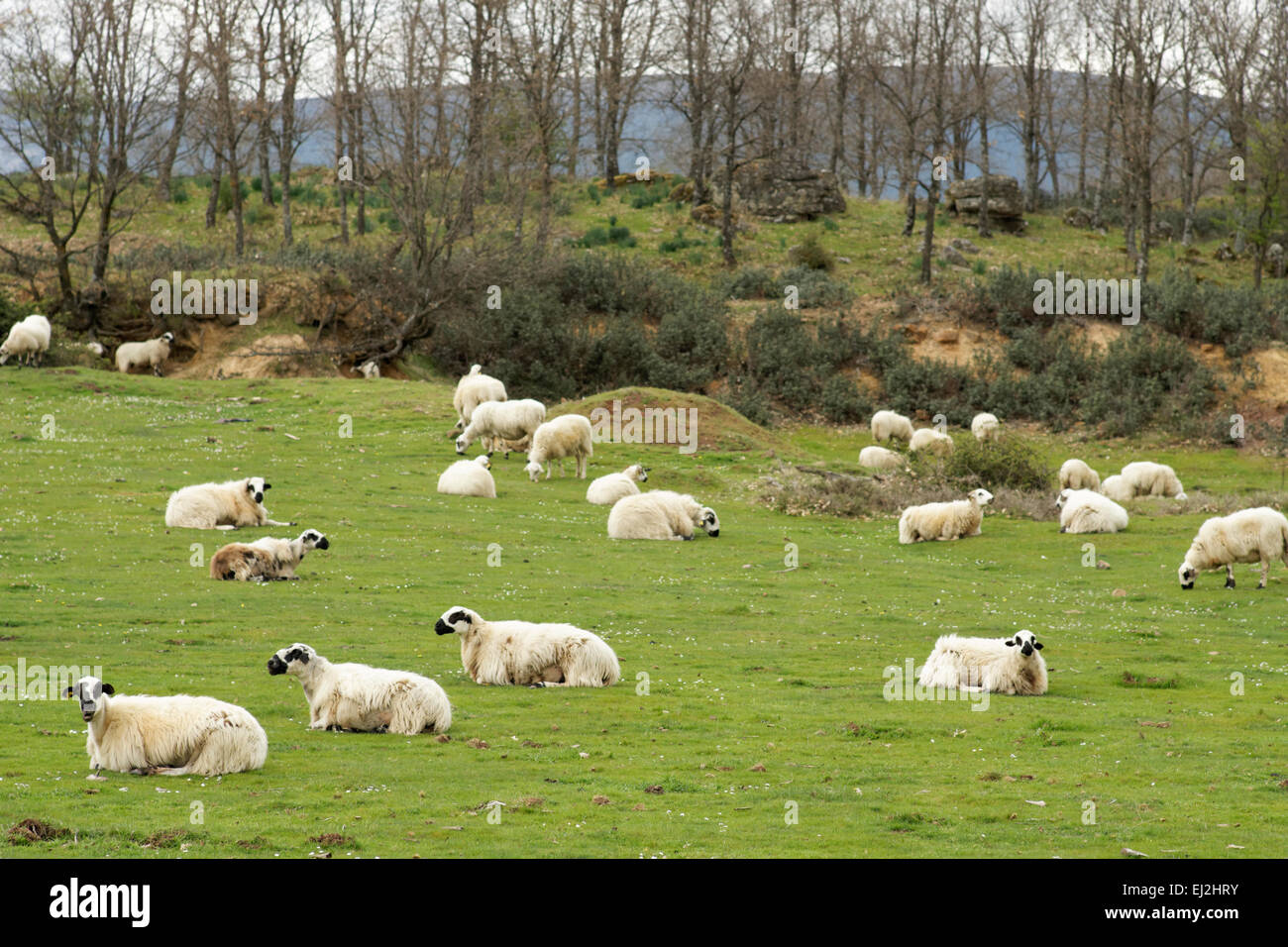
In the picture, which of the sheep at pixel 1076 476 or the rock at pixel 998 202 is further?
the rock at pixel 998 202

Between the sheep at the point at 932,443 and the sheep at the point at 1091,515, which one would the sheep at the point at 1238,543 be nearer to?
the sheep at the point at 1091,515

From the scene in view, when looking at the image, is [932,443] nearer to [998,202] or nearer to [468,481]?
[468,481]

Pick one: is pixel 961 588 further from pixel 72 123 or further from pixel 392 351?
pixel 72 123

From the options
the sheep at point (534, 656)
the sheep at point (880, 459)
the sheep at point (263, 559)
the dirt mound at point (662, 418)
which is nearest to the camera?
the sheep at point (534, 656)

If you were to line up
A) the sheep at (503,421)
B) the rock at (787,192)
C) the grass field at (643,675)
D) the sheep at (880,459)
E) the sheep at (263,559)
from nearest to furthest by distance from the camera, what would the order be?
1. the grass field at (643,675)
2. the sheep at (263,559)
3. the sheep at (503,421)
4. the sheep at (880,459)
5. the rock at (787,192)

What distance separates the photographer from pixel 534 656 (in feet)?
49.8


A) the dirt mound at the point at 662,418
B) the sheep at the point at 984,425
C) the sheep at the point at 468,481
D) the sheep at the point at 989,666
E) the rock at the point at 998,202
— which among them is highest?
the rock at the point at 998,202

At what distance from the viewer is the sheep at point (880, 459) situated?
40031mm

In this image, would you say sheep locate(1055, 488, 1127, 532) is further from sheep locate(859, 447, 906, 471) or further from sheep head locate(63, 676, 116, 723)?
sheep head locate(63, 676, 116, 723)

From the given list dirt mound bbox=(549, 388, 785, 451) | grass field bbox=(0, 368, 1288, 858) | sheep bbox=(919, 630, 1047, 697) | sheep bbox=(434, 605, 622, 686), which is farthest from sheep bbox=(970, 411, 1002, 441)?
sheep bbox=(434, 605, 622, 686)

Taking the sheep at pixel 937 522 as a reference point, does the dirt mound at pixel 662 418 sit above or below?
above

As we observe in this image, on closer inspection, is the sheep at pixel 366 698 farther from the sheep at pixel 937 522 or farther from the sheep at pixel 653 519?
the sheep at pixel 937 522

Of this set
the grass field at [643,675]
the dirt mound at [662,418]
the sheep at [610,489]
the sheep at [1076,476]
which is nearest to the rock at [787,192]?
the dirt mound at [662,418]

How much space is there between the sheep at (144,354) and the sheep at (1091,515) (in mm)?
35241
